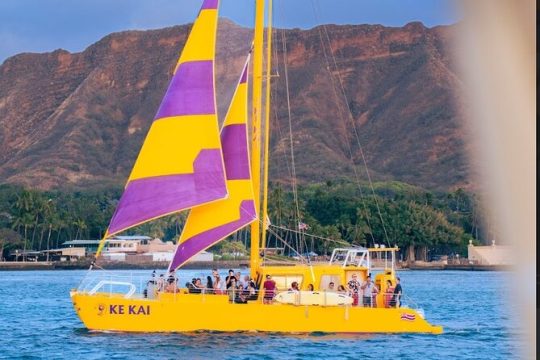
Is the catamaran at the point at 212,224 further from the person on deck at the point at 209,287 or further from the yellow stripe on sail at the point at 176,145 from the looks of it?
the person on deck at the point at 209,287

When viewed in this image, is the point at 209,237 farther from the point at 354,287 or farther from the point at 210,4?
the point at 210,4

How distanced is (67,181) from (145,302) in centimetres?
17501

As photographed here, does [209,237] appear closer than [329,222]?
Yes

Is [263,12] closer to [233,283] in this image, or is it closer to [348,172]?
[233,283]

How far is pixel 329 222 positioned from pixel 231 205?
86.4 m

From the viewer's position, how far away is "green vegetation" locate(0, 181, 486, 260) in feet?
336

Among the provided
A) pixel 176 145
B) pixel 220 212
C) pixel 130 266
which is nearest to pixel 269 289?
pixel 220 212

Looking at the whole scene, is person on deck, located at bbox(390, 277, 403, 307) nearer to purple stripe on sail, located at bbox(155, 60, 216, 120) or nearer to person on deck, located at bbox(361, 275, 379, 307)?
person on deck, located at bbox(361, 275, 379, 307)

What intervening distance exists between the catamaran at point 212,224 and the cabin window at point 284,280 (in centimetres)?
2

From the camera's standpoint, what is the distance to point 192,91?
926 inches

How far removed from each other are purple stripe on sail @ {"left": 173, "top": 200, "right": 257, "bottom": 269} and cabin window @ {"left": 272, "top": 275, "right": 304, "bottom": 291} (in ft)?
4.54

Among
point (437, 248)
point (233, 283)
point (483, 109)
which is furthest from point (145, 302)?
point (437, 248)

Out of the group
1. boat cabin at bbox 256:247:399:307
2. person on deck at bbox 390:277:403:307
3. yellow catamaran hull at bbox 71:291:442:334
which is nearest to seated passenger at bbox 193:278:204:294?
yellow catamaran hull at bbox 71:291:442:334

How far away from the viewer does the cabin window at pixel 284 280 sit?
22578 millimetres
